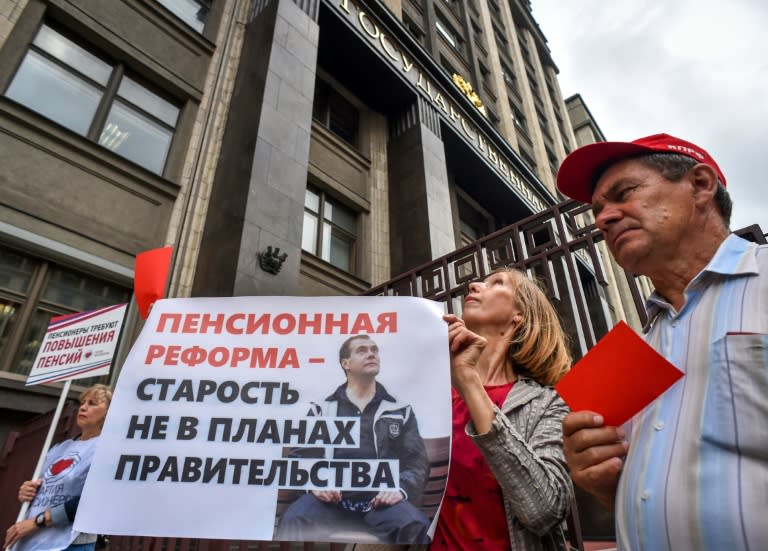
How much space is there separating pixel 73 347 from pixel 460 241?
11.3 m

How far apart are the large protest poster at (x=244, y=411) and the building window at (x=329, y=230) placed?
7211mm

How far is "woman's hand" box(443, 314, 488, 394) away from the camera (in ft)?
5.02

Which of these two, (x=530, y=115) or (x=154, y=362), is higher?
(x=530, y=115)

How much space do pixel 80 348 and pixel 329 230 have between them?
606cm

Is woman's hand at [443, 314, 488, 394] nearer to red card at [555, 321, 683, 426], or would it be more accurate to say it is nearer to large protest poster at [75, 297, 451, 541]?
large protest poster at [75, 297, 451, 541]

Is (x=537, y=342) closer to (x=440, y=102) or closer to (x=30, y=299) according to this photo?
(x=30, y=299)

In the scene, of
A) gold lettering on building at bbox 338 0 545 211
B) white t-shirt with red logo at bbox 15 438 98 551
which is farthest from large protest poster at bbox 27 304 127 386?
gold lettering on building at bbox 338 0 545 211

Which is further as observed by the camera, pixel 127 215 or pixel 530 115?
pixel 530 115

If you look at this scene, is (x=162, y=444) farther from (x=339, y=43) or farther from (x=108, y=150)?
(x=339, y=43)

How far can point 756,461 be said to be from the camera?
83 centimetres

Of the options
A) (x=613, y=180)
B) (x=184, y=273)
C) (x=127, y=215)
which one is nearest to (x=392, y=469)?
(x=613, y=180)

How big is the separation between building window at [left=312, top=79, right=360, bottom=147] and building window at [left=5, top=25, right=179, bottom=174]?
4.14m

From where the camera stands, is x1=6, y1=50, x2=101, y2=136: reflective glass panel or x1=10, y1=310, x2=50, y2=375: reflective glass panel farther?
x1=6, y1=50, x2=101, y2=136: reflective glass panel

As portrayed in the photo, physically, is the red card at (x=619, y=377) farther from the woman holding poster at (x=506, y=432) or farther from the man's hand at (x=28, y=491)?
the man's hand at (x=28, y=491)
